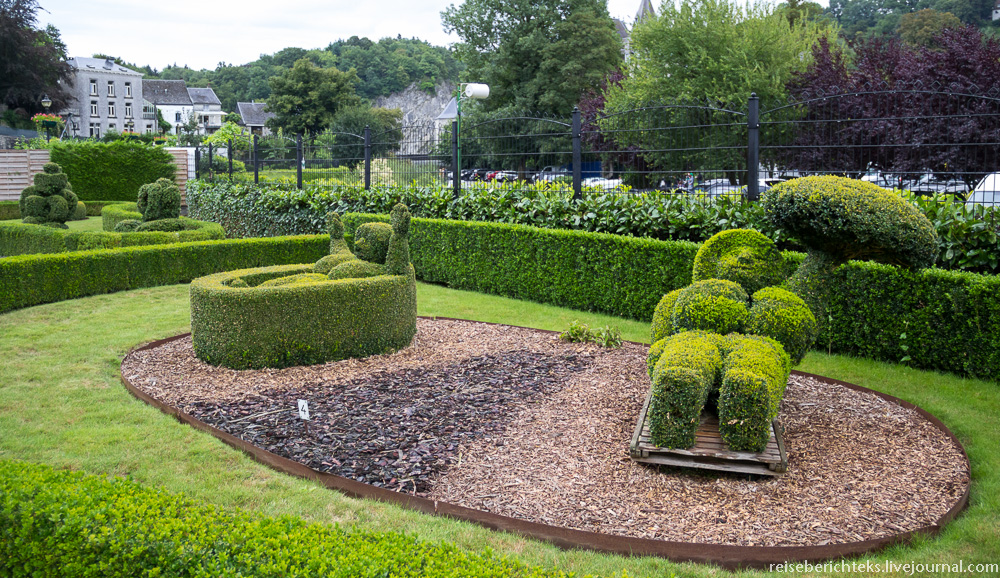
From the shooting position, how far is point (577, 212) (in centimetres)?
1002

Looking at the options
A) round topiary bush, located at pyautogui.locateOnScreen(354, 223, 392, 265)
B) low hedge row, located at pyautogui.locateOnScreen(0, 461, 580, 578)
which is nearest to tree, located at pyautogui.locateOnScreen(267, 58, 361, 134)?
round topiary bush, located at pyautogui.locateOnScreen(354, 223, 392, 265)

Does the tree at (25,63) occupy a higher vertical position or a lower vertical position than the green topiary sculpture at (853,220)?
higher

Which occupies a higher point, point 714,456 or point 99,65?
point 99,65

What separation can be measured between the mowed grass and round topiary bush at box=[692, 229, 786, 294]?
1841 mm

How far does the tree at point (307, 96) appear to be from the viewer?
5950 cm

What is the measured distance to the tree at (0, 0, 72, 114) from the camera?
1815 inches

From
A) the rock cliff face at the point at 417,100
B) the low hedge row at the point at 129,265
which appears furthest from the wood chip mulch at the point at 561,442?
the rock cliff face at the point at 417,100

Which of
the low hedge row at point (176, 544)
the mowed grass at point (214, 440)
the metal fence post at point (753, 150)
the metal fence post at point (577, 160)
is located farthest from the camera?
the metal fence post at point (577, 160)

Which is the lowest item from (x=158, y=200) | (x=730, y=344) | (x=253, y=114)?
(x=730, y=344)

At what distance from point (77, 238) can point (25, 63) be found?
46532mm

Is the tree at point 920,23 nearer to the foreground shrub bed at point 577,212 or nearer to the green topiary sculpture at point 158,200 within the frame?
the foreground shrub bed at point 577,212

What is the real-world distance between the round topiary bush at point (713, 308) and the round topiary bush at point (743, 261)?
6.6 inches

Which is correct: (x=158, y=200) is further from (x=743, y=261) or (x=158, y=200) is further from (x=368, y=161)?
(x=743, y=261)

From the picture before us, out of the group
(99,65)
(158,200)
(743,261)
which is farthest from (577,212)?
(99,65)
